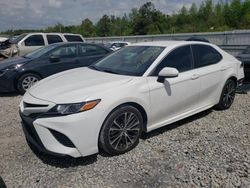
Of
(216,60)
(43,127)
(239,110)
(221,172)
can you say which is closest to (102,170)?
(43,127)

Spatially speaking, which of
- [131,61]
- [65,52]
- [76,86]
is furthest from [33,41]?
[76,86]

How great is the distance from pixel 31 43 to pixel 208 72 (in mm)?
9110

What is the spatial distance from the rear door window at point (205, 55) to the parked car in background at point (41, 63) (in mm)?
3892

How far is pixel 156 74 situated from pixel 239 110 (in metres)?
2.59

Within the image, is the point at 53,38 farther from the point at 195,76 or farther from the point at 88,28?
the point at 88,28

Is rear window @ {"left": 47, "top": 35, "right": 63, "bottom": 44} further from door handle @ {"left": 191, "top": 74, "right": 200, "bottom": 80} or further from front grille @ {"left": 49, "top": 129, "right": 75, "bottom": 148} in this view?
front grille @ {"left": 49, "top": 129, "right": 75, "bottom": 148}

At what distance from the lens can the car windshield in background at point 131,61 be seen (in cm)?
390

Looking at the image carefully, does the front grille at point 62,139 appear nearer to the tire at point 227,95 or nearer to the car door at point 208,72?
the car door at point 208,72

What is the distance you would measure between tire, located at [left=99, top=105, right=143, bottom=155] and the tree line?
158 ft

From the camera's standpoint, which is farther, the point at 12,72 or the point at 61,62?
the point at 61,62

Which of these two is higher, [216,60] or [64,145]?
[216,60]

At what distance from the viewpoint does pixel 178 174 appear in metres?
3.14

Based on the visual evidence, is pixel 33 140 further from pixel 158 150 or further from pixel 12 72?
pixel 12 72

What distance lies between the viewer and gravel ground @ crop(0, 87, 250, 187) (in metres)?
3.01
